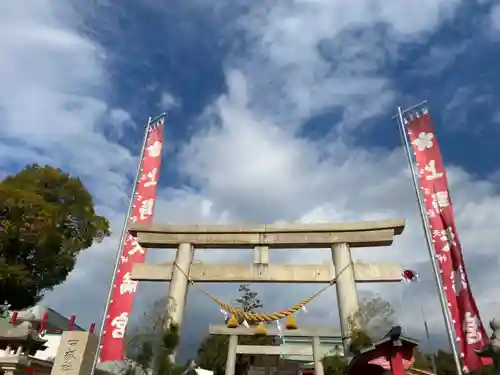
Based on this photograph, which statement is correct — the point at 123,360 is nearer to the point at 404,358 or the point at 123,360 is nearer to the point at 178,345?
the point at 178,345

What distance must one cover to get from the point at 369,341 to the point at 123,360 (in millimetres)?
6646

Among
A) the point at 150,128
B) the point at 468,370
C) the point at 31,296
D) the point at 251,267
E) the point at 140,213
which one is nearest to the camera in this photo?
the point at 468,370

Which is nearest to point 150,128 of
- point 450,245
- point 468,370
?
→ point 450,245

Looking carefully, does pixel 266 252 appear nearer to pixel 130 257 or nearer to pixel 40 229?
pixel 130 257

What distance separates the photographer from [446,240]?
1196 cm

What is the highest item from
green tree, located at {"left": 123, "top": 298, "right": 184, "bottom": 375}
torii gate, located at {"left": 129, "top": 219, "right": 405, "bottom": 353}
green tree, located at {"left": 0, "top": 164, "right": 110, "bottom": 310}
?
green tree, located at {"left": 0, "top": 164, "right": 110, "bottom": 310}

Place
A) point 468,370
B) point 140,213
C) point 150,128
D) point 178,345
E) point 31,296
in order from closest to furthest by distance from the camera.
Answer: point 468,370 < point 178,345 < point 140,213 < point 150,128 < point 31,296

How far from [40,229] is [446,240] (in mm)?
15040

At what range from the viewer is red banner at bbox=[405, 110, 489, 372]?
1088cm

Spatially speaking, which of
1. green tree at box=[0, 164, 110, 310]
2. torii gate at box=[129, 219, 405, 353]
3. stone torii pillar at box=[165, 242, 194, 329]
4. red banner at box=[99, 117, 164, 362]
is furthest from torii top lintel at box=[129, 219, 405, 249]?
green tree at box=[0, 164, 110, 310]

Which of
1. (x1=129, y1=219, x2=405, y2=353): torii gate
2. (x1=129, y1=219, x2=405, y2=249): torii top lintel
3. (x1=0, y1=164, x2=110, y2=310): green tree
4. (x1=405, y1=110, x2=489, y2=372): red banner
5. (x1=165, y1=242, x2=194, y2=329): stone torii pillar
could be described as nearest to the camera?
(x1=405, y1=110, x2=489, y2=372): red banner

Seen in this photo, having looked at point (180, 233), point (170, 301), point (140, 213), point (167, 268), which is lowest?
point (170, 301)

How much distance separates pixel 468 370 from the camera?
10.3 metres

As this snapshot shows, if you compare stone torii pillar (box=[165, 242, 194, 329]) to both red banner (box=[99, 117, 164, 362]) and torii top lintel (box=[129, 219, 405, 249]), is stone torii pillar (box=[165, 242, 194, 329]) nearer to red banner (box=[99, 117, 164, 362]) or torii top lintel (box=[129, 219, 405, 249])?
torii top lintel (box=[129, 219, 405, 249])
